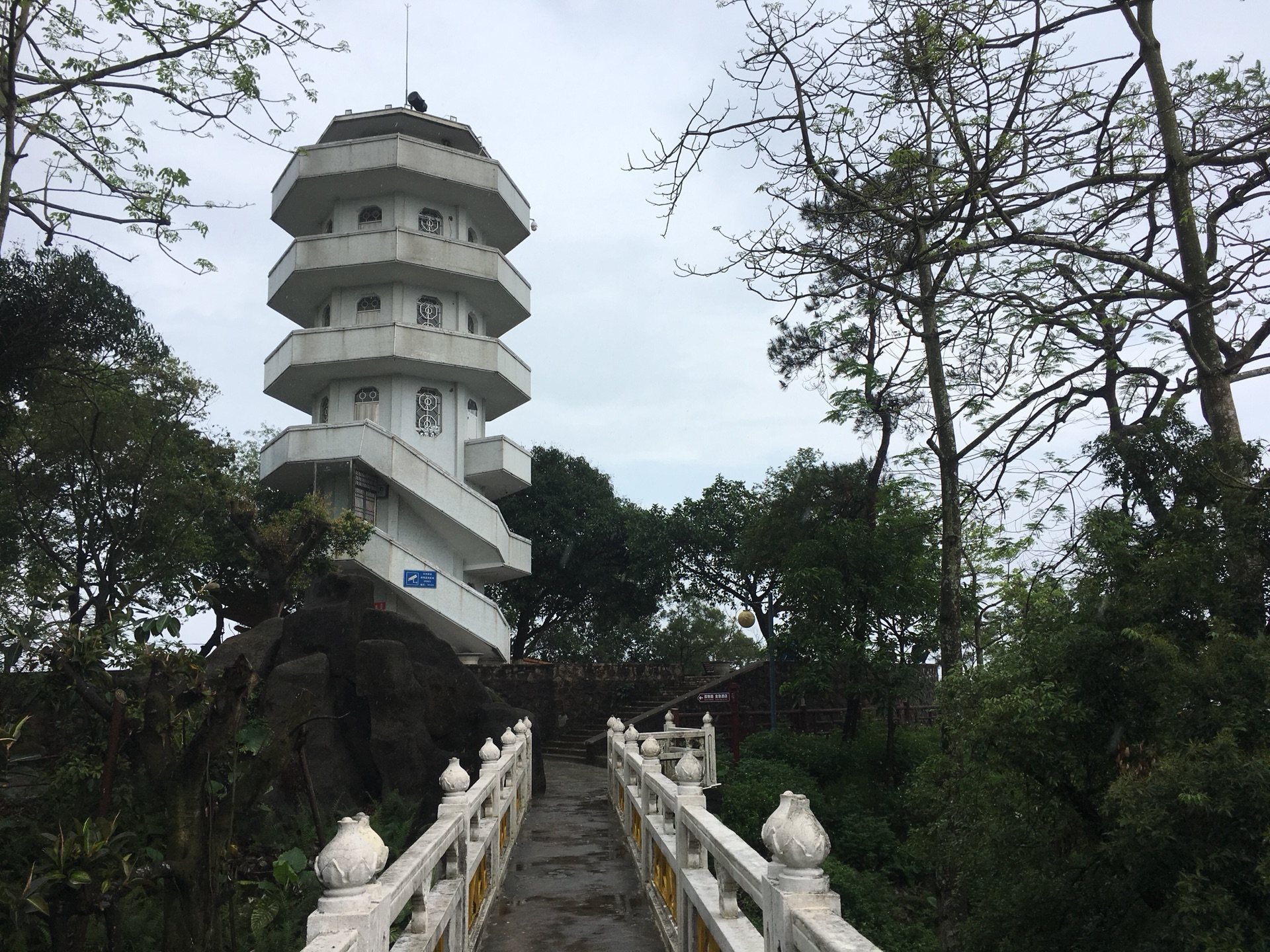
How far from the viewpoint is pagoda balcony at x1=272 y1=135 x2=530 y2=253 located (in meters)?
A: 25.5

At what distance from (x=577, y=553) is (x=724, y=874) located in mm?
32225

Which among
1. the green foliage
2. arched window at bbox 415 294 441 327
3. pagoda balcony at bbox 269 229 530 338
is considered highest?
pagoda balcony at bbox 269 229 530 338

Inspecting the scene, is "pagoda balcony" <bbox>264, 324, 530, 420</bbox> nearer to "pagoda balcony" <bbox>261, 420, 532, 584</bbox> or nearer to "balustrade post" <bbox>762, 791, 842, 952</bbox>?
"pagoda balcony" <bbox>261, 420, 532, 584</bbox>

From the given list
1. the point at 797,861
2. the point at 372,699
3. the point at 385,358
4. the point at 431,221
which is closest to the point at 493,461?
the point at 385,358

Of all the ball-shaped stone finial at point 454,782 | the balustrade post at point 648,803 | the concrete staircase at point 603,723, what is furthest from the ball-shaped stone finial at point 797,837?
the concrete staircase at point 603,723

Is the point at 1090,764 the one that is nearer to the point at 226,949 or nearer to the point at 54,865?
the point at 226,949

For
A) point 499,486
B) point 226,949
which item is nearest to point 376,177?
point 499,486

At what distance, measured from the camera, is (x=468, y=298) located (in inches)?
1085

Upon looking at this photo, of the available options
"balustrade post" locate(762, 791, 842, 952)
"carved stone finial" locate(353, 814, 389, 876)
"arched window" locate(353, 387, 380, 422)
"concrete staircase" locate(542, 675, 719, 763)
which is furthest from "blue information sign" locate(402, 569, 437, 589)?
"balustrade post" locate(762, 791, 842, 952)

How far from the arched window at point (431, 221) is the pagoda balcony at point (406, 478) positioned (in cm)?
574

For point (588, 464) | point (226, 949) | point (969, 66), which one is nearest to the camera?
point (226, 949)

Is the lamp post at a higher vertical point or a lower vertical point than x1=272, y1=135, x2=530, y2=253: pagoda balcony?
lower

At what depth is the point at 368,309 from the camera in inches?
1041

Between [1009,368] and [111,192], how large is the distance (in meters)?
9.77
